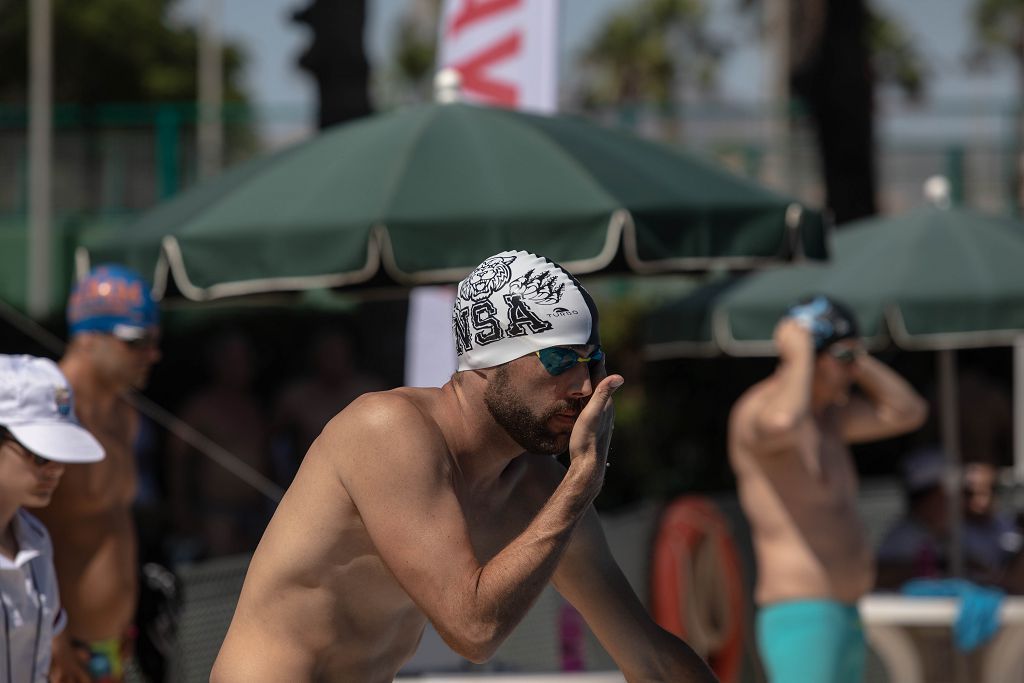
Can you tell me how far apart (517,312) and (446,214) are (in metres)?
2.83

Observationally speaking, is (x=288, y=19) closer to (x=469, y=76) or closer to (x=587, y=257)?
(x=469, y=76)

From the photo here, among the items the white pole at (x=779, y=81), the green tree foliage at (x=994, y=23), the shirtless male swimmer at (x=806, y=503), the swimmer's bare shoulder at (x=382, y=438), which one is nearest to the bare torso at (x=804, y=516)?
the shirtless male swimmer at (x=806, y=503)

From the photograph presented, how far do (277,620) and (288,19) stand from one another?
7.89m

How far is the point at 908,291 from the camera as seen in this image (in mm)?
7730

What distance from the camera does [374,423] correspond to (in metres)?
2.64

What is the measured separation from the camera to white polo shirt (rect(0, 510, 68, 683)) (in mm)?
3387

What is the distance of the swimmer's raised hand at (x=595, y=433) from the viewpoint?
2.47 meters

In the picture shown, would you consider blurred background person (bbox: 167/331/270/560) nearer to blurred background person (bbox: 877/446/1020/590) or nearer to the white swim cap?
blurred background person (bbox: 877/446/1020/590)

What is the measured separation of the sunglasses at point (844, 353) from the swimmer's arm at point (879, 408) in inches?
16.2

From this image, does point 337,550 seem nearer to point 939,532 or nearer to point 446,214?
point 446,214

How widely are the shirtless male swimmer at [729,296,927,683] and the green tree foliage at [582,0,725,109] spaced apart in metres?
49.4

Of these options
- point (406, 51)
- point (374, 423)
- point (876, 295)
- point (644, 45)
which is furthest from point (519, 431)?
point (644, 45)

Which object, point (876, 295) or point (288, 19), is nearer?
point (876, 295)

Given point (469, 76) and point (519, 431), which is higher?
point (469, 76)
